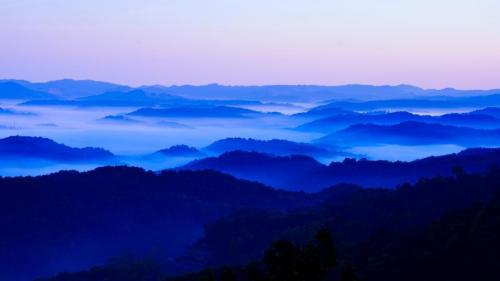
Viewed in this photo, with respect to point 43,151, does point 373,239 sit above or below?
below

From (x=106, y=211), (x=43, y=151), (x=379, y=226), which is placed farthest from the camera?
(x=43, y=151)

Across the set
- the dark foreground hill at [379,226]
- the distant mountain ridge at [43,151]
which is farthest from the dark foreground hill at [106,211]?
the distant mountain ridge at [43,151]

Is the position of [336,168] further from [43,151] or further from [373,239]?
[43,151]

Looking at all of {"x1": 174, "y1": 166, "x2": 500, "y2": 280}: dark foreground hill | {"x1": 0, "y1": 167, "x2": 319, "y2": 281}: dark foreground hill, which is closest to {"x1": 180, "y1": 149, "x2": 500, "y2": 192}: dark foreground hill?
{"x1": 0, "y1": 167, "x2": 319, "y2": 281}: dark foreground hill

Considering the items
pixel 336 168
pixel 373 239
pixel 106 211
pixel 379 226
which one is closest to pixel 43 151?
pixel 336 168

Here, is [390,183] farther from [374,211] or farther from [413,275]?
[413,275]

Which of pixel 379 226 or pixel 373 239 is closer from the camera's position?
pixel 373 239

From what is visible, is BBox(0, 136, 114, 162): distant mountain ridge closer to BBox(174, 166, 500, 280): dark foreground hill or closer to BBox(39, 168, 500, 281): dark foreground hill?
BBox(39, 168, 500, 281): dark foreground hill
